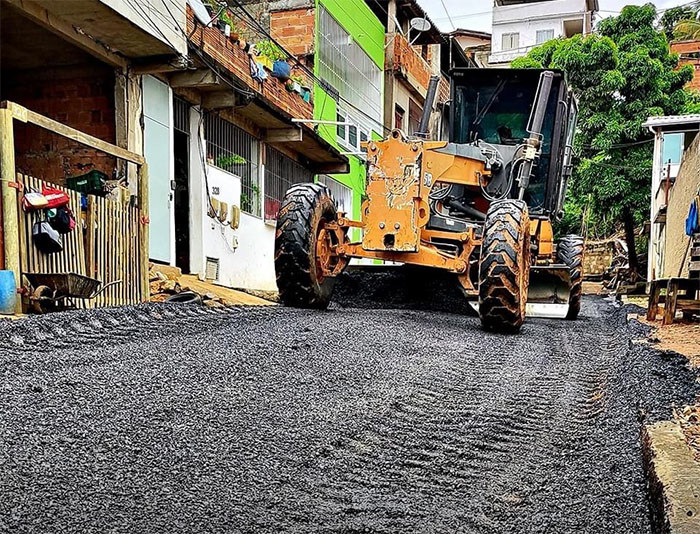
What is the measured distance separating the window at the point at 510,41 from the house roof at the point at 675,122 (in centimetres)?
2992

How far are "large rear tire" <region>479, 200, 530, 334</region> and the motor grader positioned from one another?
0.03 feet

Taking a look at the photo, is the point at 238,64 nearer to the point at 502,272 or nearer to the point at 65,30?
the point at 65,30

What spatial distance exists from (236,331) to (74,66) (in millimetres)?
5873

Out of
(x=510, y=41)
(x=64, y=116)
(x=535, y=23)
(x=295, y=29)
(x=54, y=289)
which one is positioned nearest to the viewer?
(x=54, y=289)

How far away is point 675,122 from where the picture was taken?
1566 centimetres

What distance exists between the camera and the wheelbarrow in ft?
20.6

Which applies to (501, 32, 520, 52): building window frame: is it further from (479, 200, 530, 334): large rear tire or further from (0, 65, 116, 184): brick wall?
(479, 200, 530, 334): large rear tire

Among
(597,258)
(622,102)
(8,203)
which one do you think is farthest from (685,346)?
(597,258)

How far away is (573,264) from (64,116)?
281 inches

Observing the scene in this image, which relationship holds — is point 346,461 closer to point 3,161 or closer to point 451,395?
point 451,395

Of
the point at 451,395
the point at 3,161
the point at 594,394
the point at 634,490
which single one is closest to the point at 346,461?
the point at 634,490

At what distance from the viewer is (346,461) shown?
305cm

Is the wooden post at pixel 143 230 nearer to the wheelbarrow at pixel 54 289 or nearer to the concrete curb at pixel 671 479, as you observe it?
the wheelbarrow at pixel 54 289

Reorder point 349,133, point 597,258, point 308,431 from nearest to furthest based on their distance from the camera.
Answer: point 308,431 → point 349,133 → point 597,258
